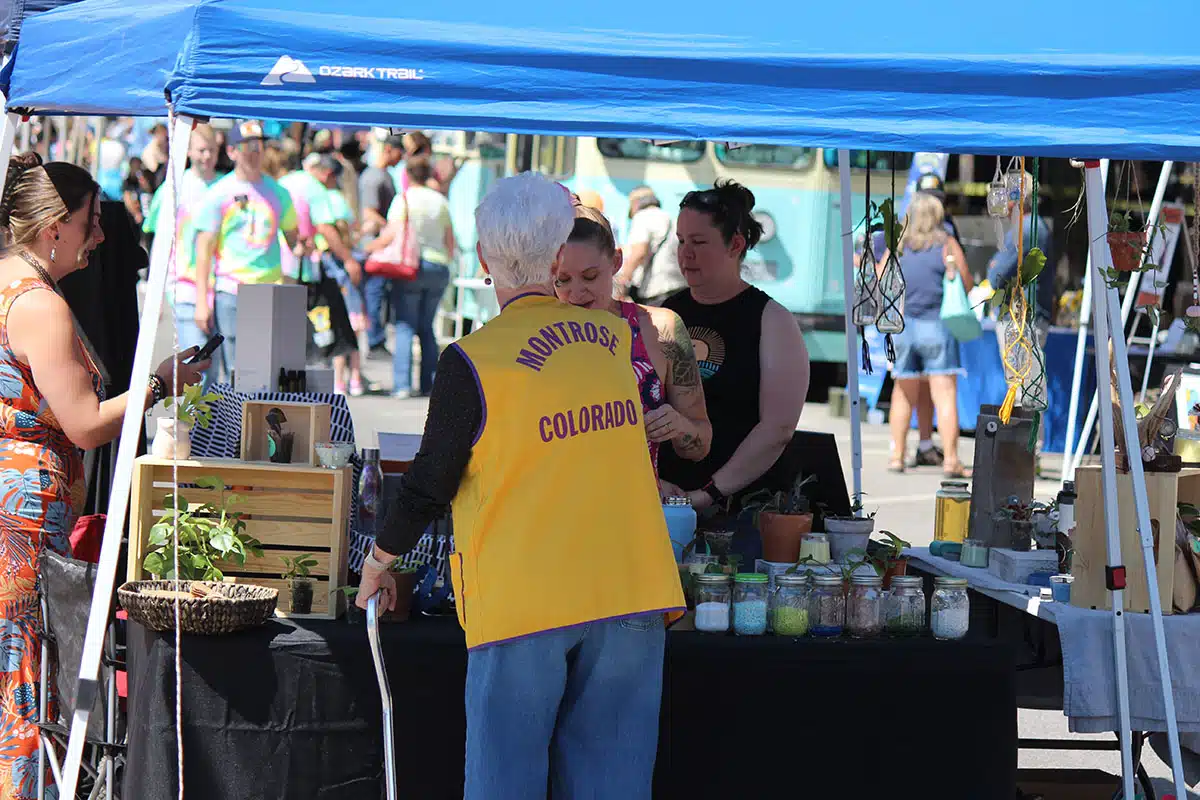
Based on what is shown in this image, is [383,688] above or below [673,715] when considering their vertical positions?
above

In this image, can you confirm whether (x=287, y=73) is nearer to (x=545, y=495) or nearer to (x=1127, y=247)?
(x=545, y=495)

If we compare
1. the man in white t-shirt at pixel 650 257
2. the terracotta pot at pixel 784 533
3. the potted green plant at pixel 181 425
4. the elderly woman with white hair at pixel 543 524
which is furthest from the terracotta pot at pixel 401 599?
the man in white t-shirt at pixel 650 257

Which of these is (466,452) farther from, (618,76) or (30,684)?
(30,684)

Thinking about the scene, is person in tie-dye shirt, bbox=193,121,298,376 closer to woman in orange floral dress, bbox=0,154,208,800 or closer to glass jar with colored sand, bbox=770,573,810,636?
woman in orange floral dress, bbox=0,154,208,800

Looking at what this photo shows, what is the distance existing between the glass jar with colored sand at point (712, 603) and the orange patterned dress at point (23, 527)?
5.28 ft

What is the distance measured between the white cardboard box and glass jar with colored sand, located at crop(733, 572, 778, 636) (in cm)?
137

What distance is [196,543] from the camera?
360cm

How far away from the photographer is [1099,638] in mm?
3654

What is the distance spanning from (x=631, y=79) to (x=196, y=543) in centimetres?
150

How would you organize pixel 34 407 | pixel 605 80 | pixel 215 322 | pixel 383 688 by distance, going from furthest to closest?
1. pixel 215 322
2. pixel 34 407
3. pixel 605 80
4. pixel 383 688

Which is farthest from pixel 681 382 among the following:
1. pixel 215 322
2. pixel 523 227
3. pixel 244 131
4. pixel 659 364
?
pixel 244 131

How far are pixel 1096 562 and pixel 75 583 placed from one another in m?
2.46

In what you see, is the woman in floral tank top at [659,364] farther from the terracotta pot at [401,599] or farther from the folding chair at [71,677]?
the folding chair at [71,677]

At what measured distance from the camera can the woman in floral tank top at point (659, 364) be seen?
147 inches
